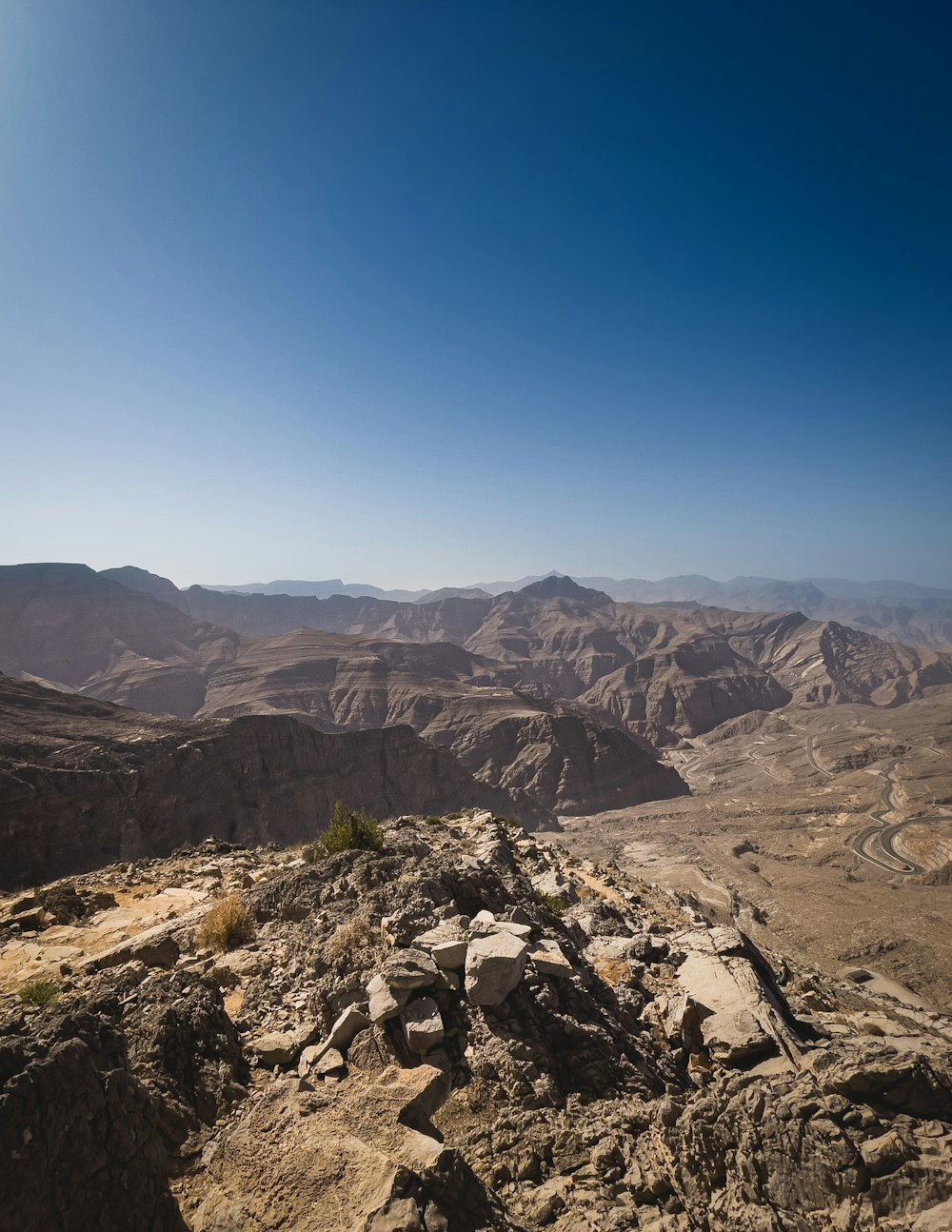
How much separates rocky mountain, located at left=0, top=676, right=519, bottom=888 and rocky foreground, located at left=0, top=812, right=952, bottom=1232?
121ft

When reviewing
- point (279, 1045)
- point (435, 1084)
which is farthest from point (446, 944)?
point (279, 1045)

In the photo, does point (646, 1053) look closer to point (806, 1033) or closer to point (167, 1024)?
point (806, 1033)

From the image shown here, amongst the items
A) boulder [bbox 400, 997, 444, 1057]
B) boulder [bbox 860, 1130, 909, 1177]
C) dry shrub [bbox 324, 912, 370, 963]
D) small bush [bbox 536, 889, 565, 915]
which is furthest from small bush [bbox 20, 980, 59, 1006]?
small bush [bbox 536, 889, 565, 915]

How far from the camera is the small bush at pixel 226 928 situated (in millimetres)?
8945

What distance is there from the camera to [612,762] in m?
100

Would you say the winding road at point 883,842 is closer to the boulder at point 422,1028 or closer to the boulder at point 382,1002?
the boulder at point 422,1028

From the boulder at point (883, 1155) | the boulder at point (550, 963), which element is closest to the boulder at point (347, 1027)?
the boulder at point (550, 963)

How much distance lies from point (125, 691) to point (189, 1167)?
159935mm

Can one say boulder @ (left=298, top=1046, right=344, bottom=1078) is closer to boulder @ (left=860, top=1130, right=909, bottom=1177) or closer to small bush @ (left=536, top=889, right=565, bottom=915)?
boulder @ (left=860, top=1130, right=909, bottom=1177)

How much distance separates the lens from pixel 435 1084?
209 inches

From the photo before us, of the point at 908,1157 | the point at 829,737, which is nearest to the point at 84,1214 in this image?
the point at 908,1157

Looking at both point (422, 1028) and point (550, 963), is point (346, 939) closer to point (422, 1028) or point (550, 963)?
point (422, 1028)

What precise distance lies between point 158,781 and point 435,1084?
5136 centimetres

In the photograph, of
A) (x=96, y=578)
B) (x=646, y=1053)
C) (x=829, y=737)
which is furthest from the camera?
(x=96, y=578)
